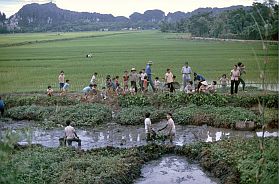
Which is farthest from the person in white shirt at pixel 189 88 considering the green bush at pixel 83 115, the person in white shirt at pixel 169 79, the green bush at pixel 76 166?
the green bush at pixel 76 166

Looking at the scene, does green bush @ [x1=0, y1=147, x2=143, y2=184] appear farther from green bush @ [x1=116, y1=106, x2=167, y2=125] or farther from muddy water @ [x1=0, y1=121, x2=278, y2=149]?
green bush @ [x1=116, y1=106, x2=167, y2=125]

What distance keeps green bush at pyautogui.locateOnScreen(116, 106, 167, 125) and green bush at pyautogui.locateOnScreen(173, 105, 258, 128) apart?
34.4 inches

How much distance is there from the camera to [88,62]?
44.0 m

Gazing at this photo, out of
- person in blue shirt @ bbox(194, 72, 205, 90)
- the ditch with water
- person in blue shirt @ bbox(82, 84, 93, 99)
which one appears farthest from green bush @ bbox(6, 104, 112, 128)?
person in blue shirt @ bbox(194, 72, 205, 90)

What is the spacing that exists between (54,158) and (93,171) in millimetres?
1886

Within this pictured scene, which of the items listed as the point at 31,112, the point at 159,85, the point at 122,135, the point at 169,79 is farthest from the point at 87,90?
the point at 122,135

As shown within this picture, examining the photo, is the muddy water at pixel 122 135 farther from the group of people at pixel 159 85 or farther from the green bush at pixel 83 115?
the group of people at pixel 159 85

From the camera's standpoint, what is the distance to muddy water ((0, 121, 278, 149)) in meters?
16.2

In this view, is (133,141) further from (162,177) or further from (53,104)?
(53,104)

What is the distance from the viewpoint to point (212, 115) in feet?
60.5

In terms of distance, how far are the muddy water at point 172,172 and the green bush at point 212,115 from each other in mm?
4372

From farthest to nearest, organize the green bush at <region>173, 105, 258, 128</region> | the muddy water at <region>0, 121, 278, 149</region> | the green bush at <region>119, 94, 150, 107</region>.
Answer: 1. the green bush at <region>119, 94, 150, 107</region>
2. the green bush at <region>173, 105, 258, 128</region>
3. the muddy water at <region>0, 121, 278, 149</region>

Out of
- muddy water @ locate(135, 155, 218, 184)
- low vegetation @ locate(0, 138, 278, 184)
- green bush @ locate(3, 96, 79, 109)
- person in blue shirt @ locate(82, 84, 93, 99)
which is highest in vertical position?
person in blue shirt @ locate(82, 84, 93, 99)

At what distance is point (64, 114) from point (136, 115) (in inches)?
149
